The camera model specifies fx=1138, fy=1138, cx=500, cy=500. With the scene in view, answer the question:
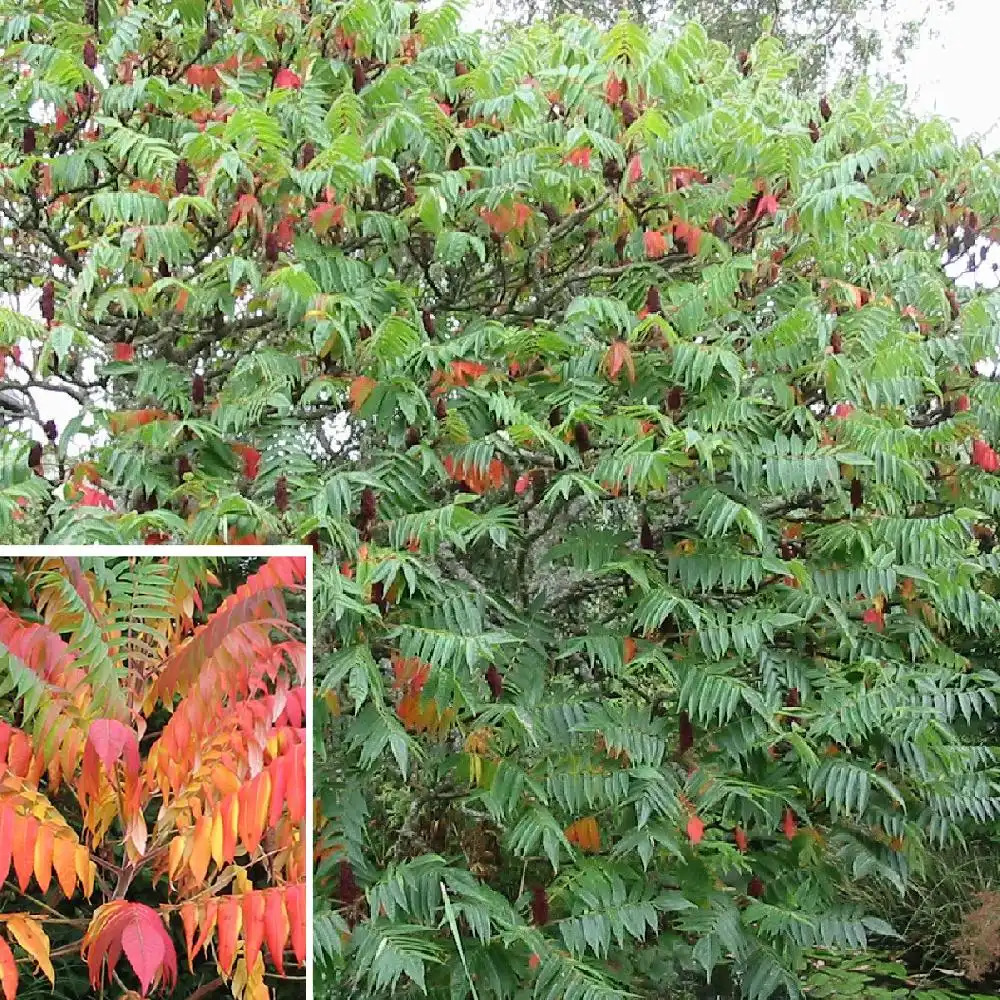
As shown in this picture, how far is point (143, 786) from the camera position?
1601 mm

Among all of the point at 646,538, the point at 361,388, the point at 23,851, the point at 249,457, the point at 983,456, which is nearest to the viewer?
the point at 23,851

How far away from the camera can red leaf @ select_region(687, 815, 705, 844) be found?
142 inches

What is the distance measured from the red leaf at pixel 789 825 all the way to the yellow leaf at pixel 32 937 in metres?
2.97

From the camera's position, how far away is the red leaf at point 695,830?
3.61 m

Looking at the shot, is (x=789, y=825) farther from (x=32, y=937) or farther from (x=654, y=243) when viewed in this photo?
(x=32, y=937)

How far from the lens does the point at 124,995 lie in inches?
62.6

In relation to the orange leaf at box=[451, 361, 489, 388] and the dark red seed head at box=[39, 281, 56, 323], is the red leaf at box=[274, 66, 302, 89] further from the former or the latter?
the orange leaf at box=[451, 361, 489, 388]

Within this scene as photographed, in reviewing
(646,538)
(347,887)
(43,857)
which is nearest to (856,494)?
(646,538)

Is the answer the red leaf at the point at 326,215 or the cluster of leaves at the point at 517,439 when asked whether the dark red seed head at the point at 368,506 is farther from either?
the red leaf at the point at 326,215

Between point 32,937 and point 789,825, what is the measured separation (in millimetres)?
3001

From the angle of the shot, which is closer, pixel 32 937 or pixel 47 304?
pixel 32 937

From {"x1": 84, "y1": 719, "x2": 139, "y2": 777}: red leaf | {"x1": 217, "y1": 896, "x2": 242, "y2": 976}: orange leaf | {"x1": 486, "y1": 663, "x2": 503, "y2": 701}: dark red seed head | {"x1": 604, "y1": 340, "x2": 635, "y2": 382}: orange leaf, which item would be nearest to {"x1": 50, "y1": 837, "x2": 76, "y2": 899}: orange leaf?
{"x1": 84, "y1": 719, "x2": 139, "y2": 777}: red leaf

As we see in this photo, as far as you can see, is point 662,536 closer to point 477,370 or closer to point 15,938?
point 477,370

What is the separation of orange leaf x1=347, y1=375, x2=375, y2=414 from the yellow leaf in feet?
7.02
